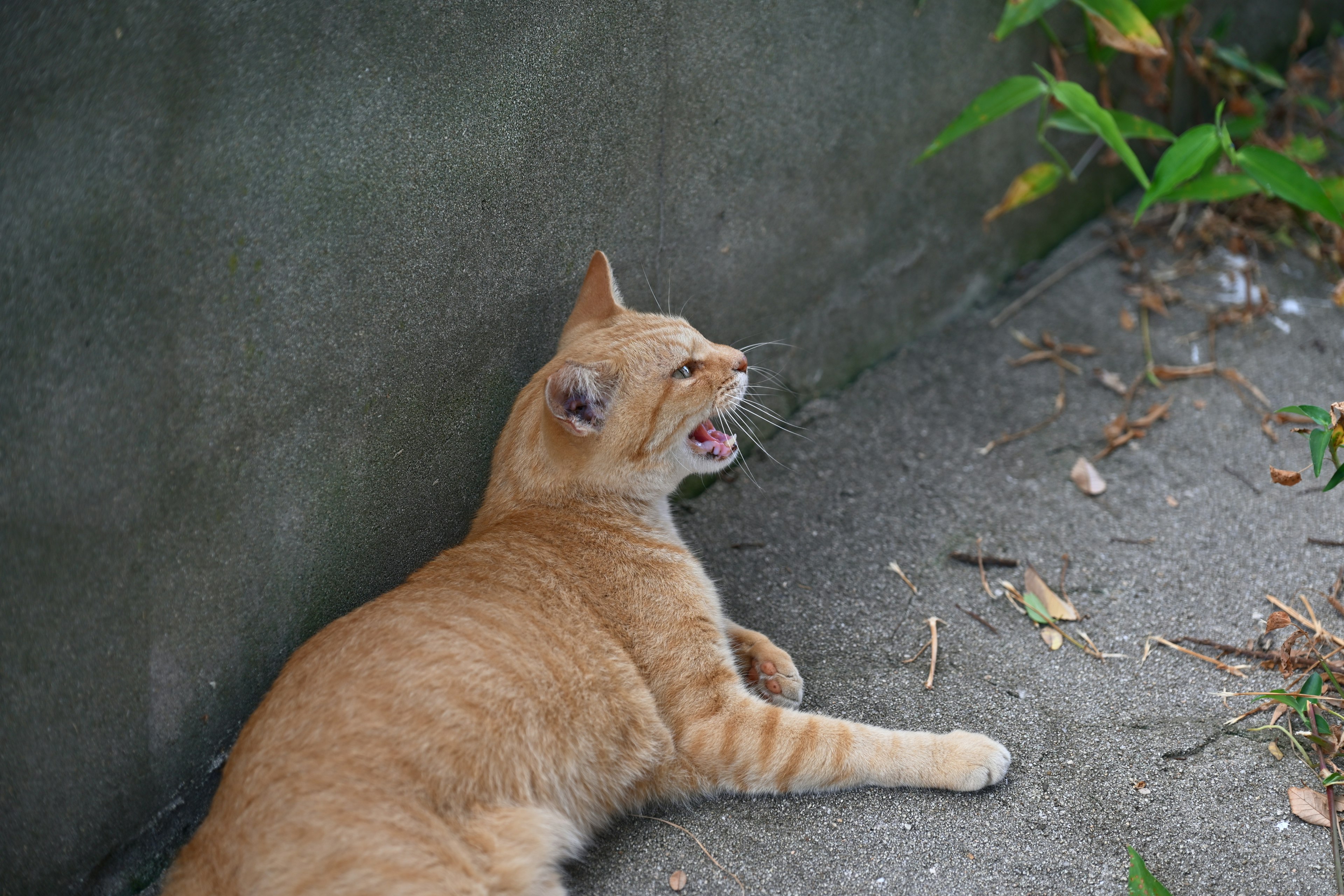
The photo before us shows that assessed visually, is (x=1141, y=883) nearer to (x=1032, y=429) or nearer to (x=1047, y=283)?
(x=1032, y=429)

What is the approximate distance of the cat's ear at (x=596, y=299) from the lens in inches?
104

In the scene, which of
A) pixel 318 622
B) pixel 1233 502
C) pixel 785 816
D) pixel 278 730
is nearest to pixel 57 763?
pixel 278 730

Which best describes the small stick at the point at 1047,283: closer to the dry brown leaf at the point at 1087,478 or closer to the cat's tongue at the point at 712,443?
the dry brown leaf at the point at 1087,478

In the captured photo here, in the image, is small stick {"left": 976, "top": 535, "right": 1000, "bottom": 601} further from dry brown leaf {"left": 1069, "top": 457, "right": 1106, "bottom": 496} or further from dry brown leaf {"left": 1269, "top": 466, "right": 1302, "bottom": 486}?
dry brown leaf {"left": 1269, "top": 466, "right": 1302, "bottom": 486}

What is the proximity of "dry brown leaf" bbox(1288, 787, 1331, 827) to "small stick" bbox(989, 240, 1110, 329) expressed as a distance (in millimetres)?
2235

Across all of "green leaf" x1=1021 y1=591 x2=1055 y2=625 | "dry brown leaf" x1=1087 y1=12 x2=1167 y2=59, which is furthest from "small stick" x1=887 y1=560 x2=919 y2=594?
"dry brown leaf" x1=1087 y1=12 x2=1167 y2=59

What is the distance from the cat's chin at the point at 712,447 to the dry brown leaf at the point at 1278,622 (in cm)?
151

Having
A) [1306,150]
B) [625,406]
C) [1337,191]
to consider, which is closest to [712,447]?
[625,406]

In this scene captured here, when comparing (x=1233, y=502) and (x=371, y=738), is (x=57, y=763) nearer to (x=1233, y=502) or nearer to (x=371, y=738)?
(x=371, y=738)

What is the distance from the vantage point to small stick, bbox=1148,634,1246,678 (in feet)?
8.73

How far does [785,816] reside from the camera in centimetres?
233

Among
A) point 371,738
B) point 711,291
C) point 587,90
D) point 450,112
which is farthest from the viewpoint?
point 711,291

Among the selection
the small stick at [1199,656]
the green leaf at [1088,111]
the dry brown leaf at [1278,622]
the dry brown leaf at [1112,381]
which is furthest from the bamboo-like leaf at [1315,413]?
the dry brown leaf at [1112,381]

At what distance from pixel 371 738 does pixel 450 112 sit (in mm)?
1418
